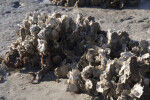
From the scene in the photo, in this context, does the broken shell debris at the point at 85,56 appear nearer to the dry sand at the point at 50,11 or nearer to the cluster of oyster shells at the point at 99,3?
the dry sand at the point at 50,11

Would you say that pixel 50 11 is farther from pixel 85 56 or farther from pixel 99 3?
pixel 85 56

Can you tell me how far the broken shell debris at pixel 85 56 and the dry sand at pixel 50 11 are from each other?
0.18m

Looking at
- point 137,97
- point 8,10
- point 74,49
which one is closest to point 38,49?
point 74,49

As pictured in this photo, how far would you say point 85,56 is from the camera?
11.5ft

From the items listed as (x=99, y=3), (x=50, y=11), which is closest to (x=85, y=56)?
(x=50, y=11)

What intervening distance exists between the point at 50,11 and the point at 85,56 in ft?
9.63

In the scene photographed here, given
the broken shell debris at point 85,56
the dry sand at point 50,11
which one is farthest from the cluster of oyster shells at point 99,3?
the broken shell debris at point 85,56

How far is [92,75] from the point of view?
317 centimetres

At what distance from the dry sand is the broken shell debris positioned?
177mm

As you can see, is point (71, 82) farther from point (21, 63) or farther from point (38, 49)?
point (21, 63)

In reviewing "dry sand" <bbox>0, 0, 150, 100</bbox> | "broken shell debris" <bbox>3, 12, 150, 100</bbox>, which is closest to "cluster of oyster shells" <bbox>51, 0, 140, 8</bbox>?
"dry sand" <bbox>0, 0, 150, 100</bbox>

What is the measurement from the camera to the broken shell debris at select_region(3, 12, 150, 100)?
2.80 m

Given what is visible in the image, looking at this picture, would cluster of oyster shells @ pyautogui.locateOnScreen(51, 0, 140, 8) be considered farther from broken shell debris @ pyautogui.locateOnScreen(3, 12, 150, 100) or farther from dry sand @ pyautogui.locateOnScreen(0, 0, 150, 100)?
broken shell debris @ pyautogui.locateOnScreen(3, 12, 150, 100)

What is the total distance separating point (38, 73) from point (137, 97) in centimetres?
163
